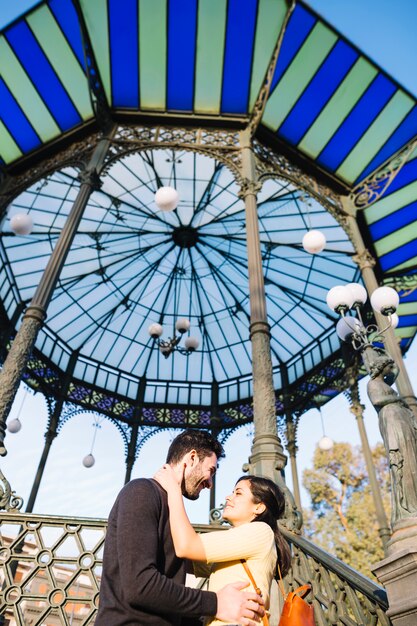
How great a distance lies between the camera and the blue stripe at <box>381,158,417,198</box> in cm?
860

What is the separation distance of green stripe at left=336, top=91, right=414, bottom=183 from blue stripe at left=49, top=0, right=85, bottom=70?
561 centimetres

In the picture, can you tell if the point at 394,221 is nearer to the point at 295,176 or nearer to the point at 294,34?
the point at 295,176

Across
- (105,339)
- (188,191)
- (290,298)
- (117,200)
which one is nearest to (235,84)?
(188,191)

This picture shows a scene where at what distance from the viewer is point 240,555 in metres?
1.37

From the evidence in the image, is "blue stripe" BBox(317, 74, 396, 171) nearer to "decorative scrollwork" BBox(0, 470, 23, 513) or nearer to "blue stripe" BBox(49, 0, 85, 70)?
"blue stripe" BBox(49, 0, 85, 70)

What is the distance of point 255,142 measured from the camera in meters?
8.14

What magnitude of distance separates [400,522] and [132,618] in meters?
2.51

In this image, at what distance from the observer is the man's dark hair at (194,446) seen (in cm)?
155

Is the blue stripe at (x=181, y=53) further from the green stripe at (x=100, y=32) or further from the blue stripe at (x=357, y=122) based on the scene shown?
the blue stripe at (x=357, y=122)

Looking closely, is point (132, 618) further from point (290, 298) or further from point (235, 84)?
point (290, 298)

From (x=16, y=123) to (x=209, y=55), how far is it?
13.4 ft

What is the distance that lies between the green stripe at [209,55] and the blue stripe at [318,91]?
157cm

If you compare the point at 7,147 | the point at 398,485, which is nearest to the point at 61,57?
the point at 7,147

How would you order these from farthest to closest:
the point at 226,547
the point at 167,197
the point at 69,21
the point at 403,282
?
1. the point at 403,282
2. the point at 69,21
3. the point at 167,197
4. the point at 226,547
